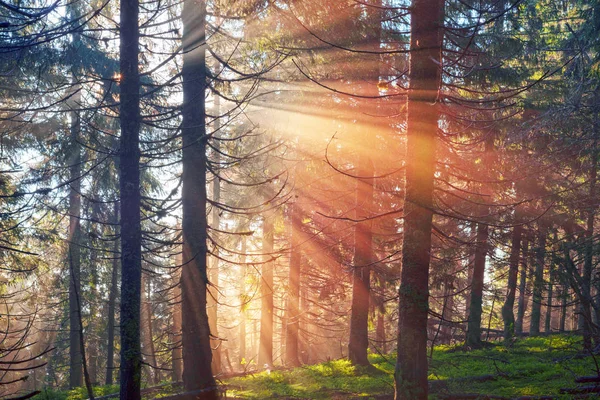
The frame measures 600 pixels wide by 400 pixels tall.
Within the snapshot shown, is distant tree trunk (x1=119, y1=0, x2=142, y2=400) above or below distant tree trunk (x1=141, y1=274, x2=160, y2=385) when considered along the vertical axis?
above

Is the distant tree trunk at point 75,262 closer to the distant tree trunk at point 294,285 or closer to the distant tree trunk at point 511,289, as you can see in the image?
the distant tree trunk at point 294,285

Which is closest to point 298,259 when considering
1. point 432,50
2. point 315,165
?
point 315,165

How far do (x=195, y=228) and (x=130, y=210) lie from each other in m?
1.77

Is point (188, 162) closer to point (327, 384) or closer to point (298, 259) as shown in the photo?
point (327, 384)

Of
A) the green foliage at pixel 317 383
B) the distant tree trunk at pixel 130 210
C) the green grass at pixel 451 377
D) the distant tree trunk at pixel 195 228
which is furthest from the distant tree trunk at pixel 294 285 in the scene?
the distant tree trunk at pixel 130 210

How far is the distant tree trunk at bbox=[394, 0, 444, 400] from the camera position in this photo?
6.66 metres

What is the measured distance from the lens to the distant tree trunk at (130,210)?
7516 mm

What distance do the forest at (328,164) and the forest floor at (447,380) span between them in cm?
10

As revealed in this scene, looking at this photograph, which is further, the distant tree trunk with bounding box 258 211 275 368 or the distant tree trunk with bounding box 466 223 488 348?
the distant tree trunk with bounding box 258 211 275 368

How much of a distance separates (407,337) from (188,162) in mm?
5711

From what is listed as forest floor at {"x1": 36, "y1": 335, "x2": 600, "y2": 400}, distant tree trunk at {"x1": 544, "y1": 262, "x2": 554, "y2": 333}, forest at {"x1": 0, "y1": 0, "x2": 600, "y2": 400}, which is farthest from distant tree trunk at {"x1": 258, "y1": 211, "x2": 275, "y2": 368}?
distant tree trunk at {"x1": 544, "y1": 262, "x2": 554, "y2": 333}

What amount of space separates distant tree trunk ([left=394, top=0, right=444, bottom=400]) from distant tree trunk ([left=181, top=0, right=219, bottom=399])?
4.14m

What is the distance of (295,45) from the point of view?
1166 centimetres

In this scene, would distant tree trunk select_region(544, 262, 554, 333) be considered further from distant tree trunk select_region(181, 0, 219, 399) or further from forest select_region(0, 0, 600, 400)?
distant tree trunk select_region(181, 0, 219, 399)
